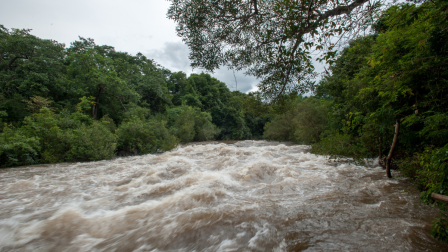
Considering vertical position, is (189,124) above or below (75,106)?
below

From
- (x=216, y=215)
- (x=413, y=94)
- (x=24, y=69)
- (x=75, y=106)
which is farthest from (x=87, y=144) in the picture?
(x=413, y=94)

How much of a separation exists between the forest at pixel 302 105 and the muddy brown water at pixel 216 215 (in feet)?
2.66

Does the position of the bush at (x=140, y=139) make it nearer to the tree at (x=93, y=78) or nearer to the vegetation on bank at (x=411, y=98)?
the tree at (x=93, y=78)

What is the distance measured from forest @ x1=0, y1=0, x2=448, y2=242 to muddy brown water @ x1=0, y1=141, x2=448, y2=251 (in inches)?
31.9

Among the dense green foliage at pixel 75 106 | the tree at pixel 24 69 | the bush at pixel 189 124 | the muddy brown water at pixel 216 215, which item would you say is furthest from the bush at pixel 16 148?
the bush at pixel 189 124

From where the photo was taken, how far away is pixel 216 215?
388 cm

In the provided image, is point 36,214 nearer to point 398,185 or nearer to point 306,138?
point 398,185

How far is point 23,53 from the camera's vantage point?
15367mm

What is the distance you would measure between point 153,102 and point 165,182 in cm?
2304

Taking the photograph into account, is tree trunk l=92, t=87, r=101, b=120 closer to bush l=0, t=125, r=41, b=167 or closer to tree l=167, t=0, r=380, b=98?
bush l=0, t=125, r=41, b=167

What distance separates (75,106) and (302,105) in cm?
2195

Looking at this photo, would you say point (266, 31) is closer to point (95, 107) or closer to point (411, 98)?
point (411, 98)

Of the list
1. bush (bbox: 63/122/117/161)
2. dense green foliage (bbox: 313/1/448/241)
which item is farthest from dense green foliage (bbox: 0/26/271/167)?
dense green foliage (bbox: 313/1/448/241)

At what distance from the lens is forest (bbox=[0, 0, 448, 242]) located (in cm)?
384
